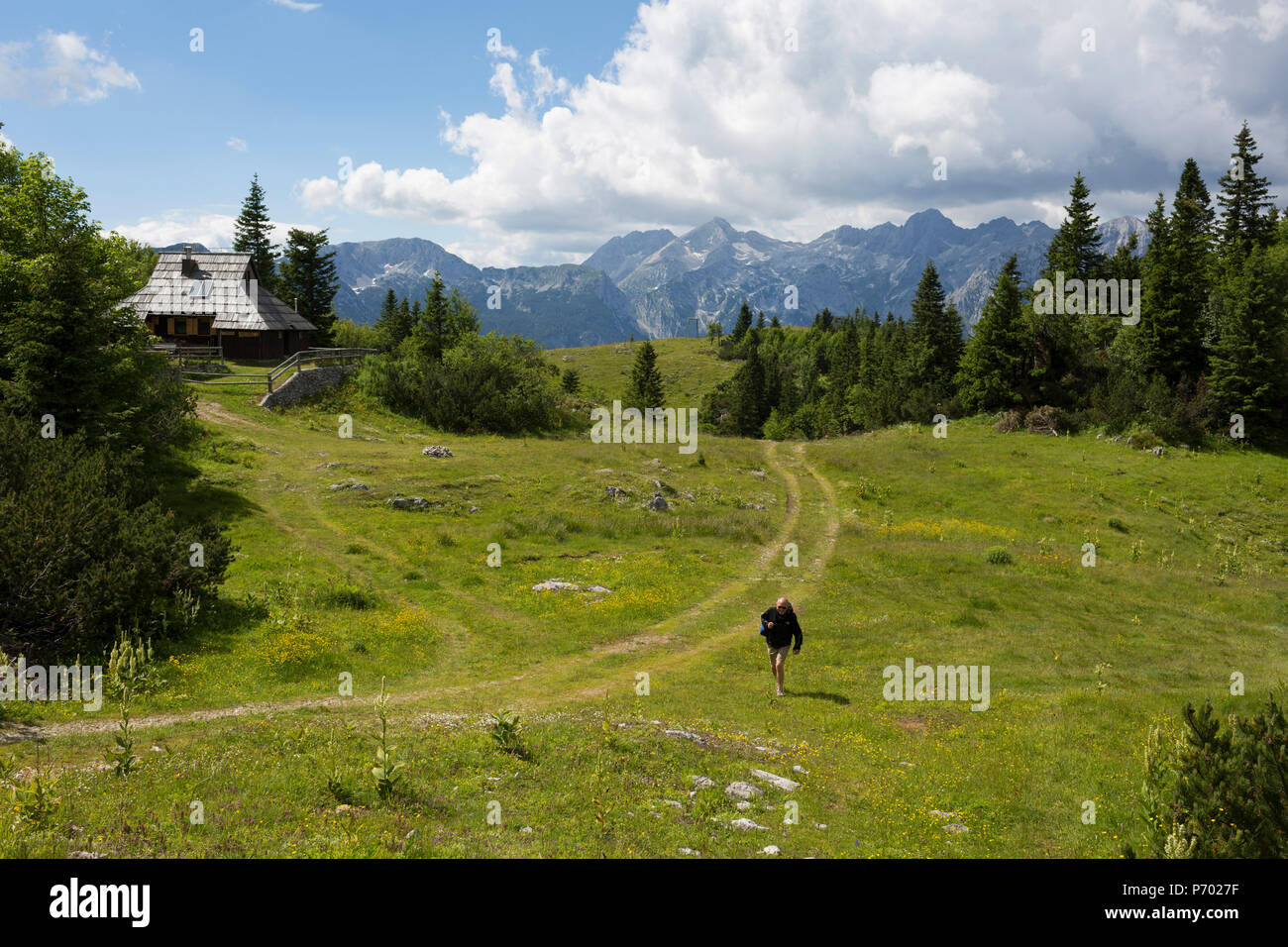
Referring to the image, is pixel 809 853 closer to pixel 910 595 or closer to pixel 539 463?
pixel 910 595

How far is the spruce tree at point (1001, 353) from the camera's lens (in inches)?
2628

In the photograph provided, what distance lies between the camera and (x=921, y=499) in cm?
4650

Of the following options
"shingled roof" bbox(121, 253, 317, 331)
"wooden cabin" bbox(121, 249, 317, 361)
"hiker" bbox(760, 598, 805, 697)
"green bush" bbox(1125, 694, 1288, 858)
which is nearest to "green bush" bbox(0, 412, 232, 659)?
"hiker" bbox(760, 598, 805, 697)

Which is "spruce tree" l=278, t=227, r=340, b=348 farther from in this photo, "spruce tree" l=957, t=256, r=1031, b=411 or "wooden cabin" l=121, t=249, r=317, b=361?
"spruce tree" l=957, t=256, r=1031, b=411

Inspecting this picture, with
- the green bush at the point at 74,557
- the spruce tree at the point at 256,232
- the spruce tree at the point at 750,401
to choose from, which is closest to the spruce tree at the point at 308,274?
the spruce tree at the point at 256,232

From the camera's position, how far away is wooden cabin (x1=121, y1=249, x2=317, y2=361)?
211 ft

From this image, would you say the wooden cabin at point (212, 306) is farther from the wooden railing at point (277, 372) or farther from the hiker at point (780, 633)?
the hiker at point (780, 633)

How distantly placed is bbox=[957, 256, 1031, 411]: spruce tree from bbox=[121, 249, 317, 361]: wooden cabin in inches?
2670

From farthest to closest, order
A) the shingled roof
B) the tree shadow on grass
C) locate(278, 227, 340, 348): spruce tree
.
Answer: locate(278, 227, 340, 348): spruce tree
the shingled roof
the tree shadow on grass

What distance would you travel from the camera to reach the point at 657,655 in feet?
73.9

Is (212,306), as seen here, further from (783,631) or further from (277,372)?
(783,631)

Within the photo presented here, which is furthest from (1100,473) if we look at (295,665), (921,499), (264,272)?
(264,272)

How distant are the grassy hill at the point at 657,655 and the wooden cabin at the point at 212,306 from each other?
16.4 meters
